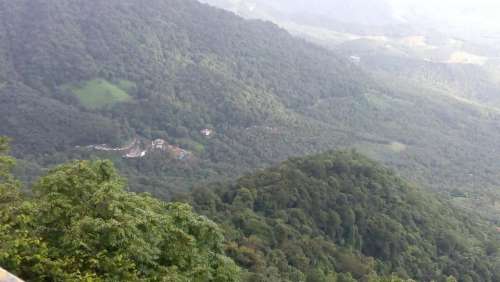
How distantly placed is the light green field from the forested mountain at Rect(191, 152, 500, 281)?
8994 centimetres

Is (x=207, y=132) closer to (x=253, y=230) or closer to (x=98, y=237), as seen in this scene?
(x=253, y=230)

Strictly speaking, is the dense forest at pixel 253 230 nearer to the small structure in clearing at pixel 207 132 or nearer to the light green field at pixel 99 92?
the small structure in clearing at pixel 207 132

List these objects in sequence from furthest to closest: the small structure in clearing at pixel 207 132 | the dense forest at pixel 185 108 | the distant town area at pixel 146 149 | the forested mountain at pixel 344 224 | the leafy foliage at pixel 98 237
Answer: the small structure in clearing at pixel 207 132, the dense forest at pixel 185 108, the distant town area at pixel 146 149, the forested mountain at pixel 344 224, the leafy foliage at pixel 98 237

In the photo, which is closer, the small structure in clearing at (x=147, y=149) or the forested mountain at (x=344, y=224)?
the forested mountain at (x=344, y=224)

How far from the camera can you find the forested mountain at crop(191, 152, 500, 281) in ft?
181

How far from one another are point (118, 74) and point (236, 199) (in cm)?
11417

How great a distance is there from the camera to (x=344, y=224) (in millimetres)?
69312

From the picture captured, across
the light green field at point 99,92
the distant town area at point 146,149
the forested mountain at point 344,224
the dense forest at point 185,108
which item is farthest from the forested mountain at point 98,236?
the light green field at point 99,92

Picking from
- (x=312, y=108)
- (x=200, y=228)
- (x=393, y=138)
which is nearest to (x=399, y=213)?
(x=200, y=228)

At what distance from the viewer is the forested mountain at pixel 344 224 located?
5512cm

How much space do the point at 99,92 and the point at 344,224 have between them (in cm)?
10902

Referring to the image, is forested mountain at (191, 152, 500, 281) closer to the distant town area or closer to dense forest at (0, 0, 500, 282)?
dense forest at (0, 0, 500, 282)

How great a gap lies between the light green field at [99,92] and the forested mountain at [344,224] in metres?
89.9

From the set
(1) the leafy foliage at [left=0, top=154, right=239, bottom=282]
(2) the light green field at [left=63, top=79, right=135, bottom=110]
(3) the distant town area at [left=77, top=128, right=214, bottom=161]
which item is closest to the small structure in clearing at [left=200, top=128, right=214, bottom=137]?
(3) the distant town area at [left=77, top=128, right=214, bottom=161]
